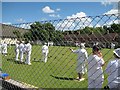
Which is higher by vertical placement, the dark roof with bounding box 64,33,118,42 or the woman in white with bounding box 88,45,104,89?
the dark roof with bounding box 64,33,118,42

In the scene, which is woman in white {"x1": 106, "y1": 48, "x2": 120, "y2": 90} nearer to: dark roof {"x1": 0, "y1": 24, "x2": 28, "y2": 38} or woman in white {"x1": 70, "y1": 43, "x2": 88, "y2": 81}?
dark roof {"x1": 0, "y1": 24, "x2": 28, "y2": 38}

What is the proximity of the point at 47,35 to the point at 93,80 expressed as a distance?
96.5 inches

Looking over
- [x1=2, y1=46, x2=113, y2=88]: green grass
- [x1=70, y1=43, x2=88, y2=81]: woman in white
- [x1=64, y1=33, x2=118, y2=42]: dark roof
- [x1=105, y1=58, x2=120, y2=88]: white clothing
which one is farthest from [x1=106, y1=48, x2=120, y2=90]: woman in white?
[x1=70, y1=43, x2=88, y2=81]: woman in white

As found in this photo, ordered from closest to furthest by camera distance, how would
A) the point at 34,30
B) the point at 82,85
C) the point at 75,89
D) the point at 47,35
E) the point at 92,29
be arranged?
the point at 92,29
the point at 47,35
the point at 34,30
the point at 75,89
the point at 82,85

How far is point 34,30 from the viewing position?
18.7 ft

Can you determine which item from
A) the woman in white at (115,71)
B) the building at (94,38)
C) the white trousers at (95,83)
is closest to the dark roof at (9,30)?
the building at (94,38)

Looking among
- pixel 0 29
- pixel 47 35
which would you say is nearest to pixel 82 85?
pixel 0 29

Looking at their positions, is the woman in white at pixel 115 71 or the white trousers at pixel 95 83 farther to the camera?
the white trousers at pixel 95 83

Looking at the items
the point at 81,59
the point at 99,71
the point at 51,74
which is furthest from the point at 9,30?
the point at 51,74

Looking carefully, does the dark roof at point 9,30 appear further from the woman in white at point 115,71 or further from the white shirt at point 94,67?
the woman in white at point 115,71

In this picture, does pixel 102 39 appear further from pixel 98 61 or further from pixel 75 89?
pixel 75 89

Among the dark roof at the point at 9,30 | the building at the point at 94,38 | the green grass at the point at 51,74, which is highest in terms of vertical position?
the dark roof at the point at 9,30

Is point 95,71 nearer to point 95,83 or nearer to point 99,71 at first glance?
point 99,71

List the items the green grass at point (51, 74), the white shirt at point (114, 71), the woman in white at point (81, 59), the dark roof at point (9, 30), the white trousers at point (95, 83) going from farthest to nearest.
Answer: the woman in white at point (81, 59), the green grass at point (51, 74), the white trousers at point (95, 83), the white shirt at point (114, 71), the dark roof at point (9, 30)
